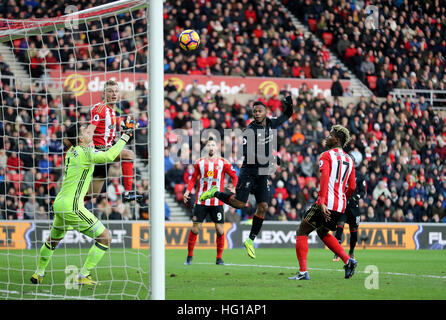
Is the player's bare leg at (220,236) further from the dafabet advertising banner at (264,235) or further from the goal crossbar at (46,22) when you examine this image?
the goal crossbar at (46,22)

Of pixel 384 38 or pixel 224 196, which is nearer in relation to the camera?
pixel 224 196

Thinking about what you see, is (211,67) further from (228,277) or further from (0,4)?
(228,277)

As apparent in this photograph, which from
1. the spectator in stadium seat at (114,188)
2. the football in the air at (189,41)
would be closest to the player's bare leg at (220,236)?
the football in the air at (189,41)

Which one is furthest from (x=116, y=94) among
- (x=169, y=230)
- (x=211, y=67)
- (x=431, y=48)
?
(x=431, y=48)

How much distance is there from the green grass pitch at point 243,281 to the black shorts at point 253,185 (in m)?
1.22

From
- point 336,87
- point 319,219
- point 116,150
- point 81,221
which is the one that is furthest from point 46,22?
point 336,87

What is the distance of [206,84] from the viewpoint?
2194cm

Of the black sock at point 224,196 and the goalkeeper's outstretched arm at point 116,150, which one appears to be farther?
the black sock at point 224,196

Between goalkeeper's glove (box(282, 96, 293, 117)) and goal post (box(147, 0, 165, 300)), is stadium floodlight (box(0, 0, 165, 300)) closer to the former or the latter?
goal post (box(147, 0, 165, 300))

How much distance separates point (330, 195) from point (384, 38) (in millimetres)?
17420

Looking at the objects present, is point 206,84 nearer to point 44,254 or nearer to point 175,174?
point 175,174

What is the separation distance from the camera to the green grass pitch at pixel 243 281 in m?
8.23

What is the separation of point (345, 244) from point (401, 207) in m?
2.71

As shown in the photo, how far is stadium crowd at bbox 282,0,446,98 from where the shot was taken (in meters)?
24.6
